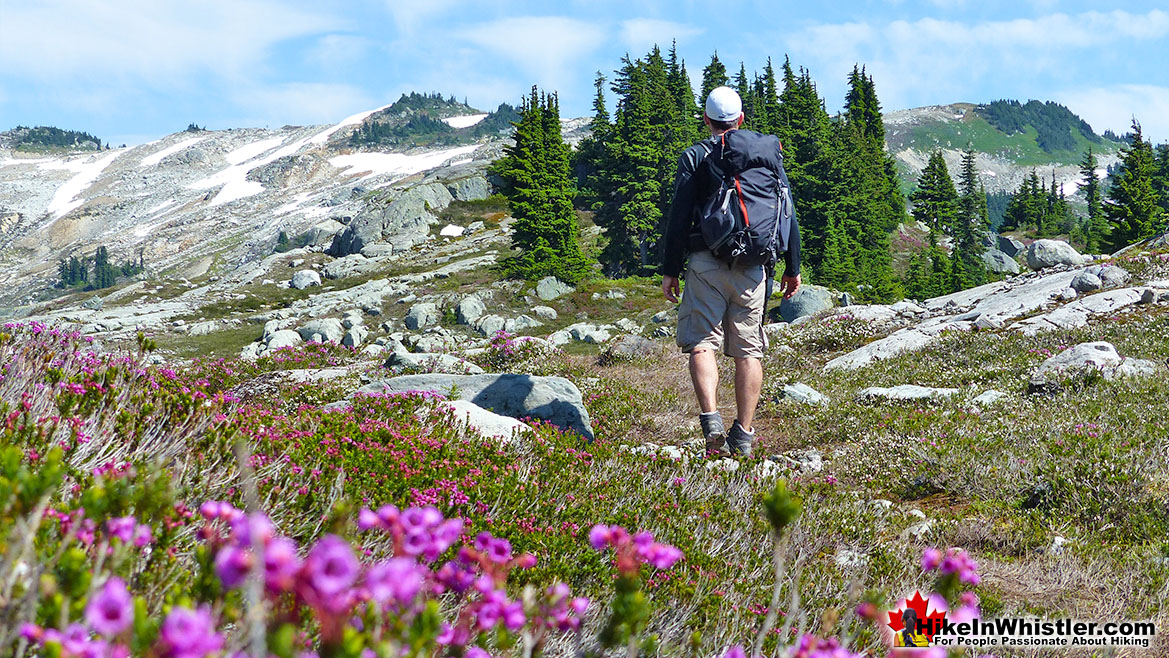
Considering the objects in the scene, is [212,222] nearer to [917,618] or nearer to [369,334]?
[369,334]

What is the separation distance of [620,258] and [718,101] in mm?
38851

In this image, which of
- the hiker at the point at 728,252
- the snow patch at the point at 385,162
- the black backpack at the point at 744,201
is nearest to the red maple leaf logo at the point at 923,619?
the hiker at the point at 728,252

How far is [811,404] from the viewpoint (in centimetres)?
786

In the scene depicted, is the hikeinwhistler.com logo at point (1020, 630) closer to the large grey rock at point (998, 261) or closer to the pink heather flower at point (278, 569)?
the pink heather flower at point (278, 569)

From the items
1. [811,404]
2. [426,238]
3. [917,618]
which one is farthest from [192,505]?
[426,238]

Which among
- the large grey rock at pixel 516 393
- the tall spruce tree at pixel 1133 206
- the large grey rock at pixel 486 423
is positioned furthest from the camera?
the tall spruce tree at pixel 1133 206

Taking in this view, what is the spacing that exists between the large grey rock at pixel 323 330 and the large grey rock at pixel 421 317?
10.2ft

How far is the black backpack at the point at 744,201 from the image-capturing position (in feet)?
17.2

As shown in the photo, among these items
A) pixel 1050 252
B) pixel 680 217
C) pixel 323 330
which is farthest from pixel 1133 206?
pixel 680 217

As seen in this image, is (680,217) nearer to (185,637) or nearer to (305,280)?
(185,637)

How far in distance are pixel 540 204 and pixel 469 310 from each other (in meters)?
11.8

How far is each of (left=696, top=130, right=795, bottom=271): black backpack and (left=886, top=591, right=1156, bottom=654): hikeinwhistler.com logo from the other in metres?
2.91

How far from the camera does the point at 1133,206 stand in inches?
1763

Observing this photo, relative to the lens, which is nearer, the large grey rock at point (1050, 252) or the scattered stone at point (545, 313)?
the scattered stone at point (545, 313)
